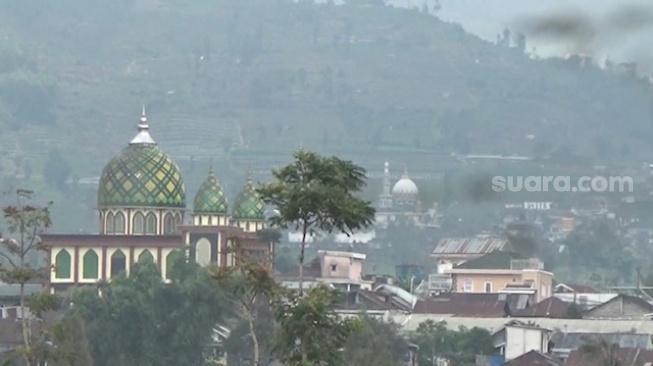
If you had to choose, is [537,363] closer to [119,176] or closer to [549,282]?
[119,176]

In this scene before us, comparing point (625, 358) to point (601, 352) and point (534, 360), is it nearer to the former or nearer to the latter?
point (534, 360)

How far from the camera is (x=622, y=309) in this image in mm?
77312

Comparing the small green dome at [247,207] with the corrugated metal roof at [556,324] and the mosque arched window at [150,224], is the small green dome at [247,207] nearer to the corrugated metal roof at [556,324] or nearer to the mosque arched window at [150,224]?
the mosque arched window at [150,224]

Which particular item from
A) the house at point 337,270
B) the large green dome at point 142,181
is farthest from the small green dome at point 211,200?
the house at point 337,270

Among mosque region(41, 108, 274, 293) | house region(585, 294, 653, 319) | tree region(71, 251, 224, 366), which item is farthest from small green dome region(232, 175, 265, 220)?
tree region(71, 251, 224, 366)

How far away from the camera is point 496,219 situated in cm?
10962

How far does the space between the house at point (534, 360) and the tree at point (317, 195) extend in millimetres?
27957

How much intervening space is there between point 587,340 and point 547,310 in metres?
12.0

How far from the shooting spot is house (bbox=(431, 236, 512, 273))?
95.7 m

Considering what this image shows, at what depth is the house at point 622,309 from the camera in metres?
75.6

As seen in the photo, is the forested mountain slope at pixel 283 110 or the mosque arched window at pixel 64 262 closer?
the mosque arched window at pixel 64 262

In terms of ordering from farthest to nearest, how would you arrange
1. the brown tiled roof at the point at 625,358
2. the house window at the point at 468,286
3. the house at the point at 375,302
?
the house window at the point at 468,286, the house at the point at 375,302, the brown tiled roof at the point at 625,358

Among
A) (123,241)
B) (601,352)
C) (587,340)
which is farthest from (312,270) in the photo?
(601,352)

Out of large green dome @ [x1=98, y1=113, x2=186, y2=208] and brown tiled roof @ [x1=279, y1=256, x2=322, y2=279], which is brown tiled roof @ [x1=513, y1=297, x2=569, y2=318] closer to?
brown tiled roof @ [x1=279, y1=256, x2=322, y2=279]
